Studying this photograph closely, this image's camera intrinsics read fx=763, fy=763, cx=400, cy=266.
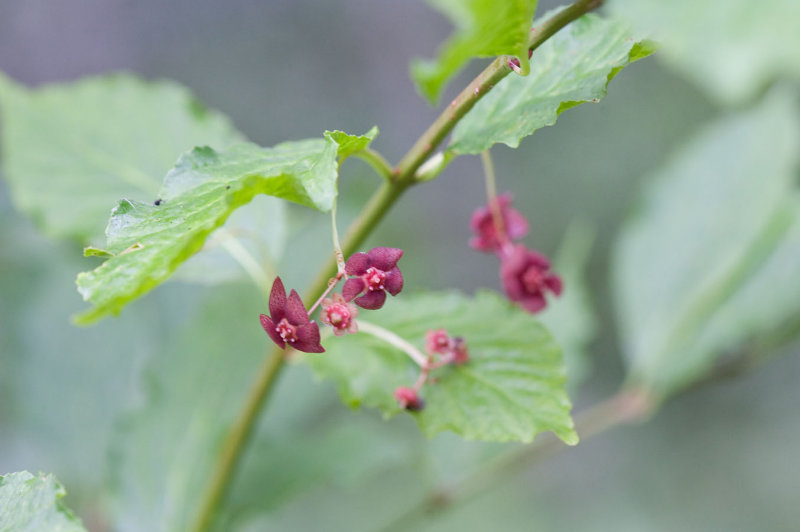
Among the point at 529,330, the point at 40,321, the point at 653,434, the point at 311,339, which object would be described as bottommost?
the point at 311,339

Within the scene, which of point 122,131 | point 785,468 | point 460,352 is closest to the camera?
point 460,352

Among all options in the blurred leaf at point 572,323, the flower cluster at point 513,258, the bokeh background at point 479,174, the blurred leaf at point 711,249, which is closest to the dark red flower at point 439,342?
the flower cluster at point 513,258

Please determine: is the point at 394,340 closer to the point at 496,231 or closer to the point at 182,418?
the point at 496,231

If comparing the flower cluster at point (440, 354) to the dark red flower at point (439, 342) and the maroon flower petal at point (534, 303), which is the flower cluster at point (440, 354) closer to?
A: the dark red flower at point (439, 342)

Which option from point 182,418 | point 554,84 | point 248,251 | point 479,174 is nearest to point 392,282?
point 554,84

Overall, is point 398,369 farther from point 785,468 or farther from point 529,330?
point 785,468

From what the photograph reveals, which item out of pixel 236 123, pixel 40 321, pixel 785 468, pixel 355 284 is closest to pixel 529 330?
pixel 355 284

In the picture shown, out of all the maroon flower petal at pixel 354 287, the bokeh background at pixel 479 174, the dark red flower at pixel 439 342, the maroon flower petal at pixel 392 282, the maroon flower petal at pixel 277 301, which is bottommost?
the maroon flower petal at pixel 277 301
